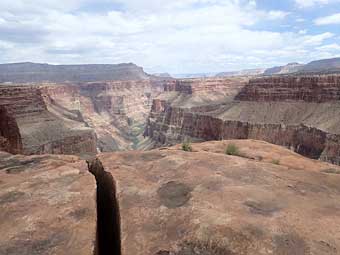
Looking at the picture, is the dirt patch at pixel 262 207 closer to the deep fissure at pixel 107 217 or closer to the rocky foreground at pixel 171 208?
the rocky foreground at pixel 171 208

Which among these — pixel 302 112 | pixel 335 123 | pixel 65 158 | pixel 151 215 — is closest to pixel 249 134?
pixel 302 112

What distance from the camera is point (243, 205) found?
836 centimetres

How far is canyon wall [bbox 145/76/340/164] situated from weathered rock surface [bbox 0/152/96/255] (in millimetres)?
48617

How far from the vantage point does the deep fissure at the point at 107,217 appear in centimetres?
809

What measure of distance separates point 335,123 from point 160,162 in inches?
2117

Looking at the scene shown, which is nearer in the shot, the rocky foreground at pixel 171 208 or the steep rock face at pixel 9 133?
the rocky foreground at pixel 171 208

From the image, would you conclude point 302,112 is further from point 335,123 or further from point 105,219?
→ point 105,219

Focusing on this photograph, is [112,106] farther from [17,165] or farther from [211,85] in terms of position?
[17,165]

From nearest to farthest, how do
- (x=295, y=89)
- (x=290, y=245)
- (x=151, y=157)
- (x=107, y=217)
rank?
(x=290, y=245)
(x=107, y=217)
(x=151, y=157)
(x=295, y=89)

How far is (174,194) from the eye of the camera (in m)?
9.29

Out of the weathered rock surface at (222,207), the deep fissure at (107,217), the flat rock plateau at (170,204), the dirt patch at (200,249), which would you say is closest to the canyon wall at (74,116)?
the flat rock plateau at (170,204)

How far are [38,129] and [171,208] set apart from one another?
60659mm

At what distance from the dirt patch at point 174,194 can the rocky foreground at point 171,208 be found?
0.03 meters

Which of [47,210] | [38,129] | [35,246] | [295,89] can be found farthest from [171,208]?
[295,89]
